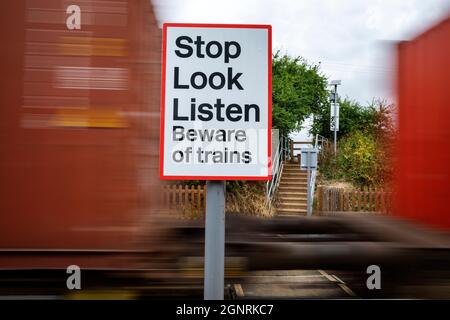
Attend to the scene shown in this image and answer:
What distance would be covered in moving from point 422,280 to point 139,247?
6.12 ft

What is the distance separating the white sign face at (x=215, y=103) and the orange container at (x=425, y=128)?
5.64ft

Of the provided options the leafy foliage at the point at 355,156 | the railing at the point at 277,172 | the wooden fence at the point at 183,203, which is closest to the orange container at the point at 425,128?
the leafy foliage at the point at 355,156

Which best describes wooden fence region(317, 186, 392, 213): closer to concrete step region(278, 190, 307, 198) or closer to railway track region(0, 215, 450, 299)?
concrete step region(278, 190, 307, 198)

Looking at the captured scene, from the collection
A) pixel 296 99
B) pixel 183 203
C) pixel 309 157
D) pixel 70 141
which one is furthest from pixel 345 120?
pixel 70 141

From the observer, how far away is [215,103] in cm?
168

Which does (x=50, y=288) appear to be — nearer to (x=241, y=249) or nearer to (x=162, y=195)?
(x=241, y=249)

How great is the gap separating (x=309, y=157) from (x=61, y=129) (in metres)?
2.58

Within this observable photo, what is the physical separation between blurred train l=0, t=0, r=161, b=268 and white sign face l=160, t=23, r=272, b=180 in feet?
2.34

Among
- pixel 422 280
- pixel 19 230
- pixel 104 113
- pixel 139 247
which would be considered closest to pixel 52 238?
pixel 19 230

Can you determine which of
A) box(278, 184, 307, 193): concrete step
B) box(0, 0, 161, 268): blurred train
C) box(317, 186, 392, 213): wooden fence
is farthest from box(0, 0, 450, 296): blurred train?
box(317, 186, 392, 213): wooden fence

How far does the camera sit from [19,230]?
2.24m

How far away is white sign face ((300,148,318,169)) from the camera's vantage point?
391cm

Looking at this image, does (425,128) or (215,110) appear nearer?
(215,110)

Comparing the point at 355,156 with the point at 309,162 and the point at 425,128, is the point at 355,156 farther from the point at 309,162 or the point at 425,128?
the point at 425,128
